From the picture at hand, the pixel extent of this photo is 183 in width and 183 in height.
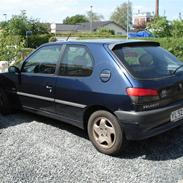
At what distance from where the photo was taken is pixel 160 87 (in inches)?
174

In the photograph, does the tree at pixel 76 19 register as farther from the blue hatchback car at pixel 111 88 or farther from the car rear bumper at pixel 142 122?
the car rear bumper at pixel 142 122

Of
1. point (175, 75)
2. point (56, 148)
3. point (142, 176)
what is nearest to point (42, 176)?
point (56, 148)

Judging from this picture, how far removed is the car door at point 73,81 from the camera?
4.84m

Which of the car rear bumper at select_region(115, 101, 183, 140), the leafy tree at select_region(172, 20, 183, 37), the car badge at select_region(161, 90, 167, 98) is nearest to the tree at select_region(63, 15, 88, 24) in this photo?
the leafy tree at select_region(172, 20, 183, 37)

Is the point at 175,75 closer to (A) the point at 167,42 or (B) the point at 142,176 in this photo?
(B) the point at 142,176

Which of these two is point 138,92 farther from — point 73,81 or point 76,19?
point 76,19

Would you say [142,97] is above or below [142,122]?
above

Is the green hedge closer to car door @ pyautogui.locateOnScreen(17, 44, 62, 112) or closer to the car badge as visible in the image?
car door @ pyautogui.locateOnScreen(17, 44, 62, 112)

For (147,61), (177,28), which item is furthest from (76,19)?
(147,61)

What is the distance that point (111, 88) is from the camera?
4.44 meters

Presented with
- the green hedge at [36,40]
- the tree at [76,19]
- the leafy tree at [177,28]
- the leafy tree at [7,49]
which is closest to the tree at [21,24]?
the green hedge at [36,40]

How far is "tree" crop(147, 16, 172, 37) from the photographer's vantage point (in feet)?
72.0

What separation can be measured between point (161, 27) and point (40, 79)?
1800 cm

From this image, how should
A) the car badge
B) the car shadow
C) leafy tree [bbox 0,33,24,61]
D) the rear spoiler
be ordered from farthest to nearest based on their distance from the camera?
1. leafy tree [bbox 0,33,24,61]
2. the rear spoiler
3. the car shadow
4. the car badge
